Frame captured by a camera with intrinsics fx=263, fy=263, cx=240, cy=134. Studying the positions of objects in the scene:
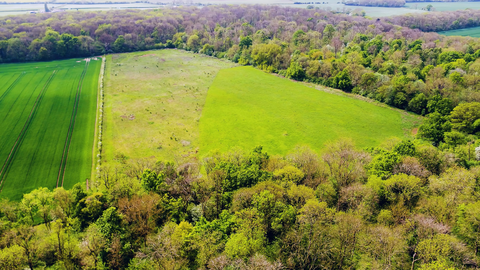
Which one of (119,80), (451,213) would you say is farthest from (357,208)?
(119,80)

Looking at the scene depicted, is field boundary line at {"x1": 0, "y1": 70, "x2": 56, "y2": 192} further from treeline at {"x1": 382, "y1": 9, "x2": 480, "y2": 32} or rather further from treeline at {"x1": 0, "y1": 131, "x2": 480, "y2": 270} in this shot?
treeline at {"x1": 382, "y1": 9, "x2": 480, "y2": 32}

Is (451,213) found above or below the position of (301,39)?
below

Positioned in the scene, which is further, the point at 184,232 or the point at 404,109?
the point at 404,109

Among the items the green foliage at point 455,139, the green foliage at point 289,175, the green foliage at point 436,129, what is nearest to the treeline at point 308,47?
the green foliage at point 436,129

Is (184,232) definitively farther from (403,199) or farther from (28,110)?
(28,110)

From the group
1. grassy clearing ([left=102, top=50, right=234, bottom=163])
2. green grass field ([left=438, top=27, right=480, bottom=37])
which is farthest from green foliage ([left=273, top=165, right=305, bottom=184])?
green grass field ([left=438, top=27, right=480, bottom=37])

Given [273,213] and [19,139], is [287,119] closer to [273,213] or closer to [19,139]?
[273,213]

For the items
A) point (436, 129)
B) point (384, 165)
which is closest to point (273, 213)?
point (384, 165)

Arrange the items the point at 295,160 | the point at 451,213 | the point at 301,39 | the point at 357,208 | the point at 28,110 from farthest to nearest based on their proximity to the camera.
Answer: the point at 301,39 < the point at 28,110 < the point at 295,160 < the point at 357,208 < the point at 451,213
